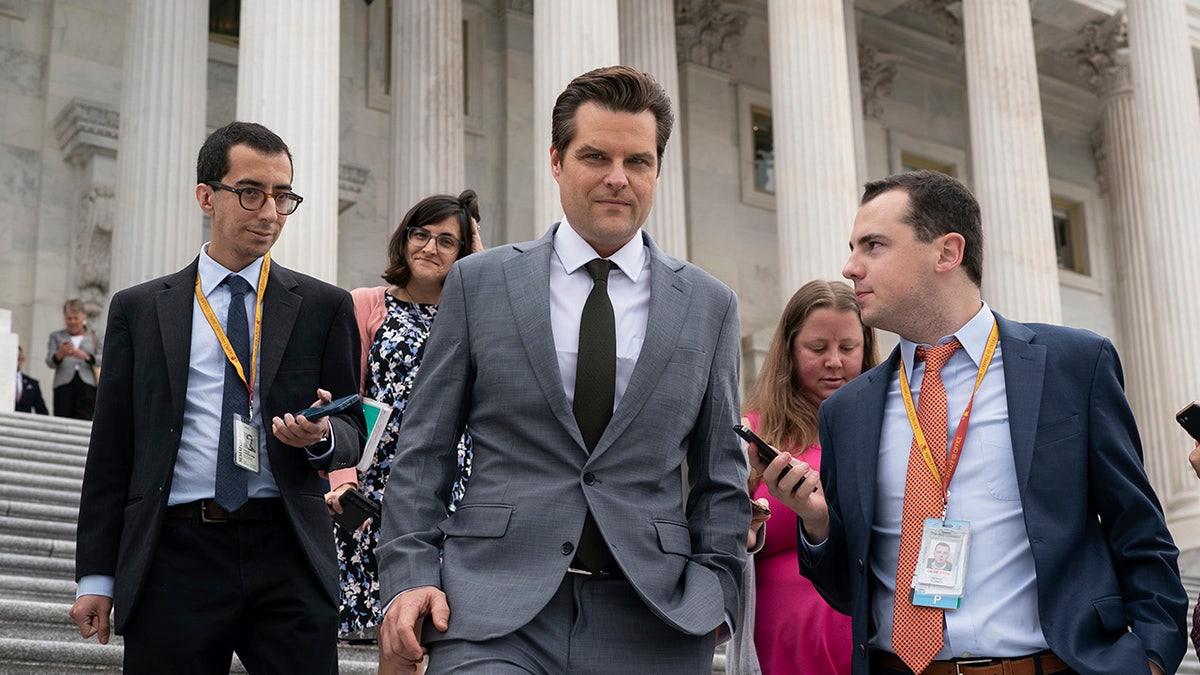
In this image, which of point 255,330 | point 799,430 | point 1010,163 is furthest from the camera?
point 1010,163

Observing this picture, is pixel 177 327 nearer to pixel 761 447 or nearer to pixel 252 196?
pixel 252 196

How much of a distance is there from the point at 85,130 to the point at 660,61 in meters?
7.27

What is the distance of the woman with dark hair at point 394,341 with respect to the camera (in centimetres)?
503

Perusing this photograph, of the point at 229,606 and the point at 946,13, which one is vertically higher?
the point at 946,13

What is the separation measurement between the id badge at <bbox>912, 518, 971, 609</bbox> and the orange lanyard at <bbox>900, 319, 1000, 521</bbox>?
0.05 meters

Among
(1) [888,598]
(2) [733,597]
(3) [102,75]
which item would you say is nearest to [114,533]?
(2) [733,597]

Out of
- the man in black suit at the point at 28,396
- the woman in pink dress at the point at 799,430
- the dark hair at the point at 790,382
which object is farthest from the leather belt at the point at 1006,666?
the man in black suit at the point at 28,396

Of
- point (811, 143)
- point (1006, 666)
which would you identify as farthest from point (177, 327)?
point (811, 143)

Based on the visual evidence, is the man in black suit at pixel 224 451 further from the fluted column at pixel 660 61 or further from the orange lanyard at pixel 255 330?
the fluted column at pixel 660 61

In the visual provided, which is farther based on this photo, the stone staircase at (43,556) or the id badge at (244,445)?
the stone staircase at (43,556)

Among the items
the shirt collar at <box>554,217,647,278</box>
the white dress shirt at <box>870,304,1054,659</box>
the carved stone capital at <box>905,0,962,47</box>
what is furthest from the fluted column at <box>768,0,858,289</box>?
the shirt collar at <box>554,217,647,278</box>

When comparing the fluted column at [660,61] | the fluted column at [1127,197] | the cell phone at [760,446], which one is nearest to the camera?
the cell phone at [760,446]

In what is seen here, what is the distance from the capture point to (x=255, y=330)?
4.08 metres

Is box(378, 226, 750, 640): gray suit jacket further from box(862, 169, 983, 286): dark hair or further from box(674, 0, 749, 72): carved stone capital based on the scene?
box(674, 0, 749, 72): carved stone capital
